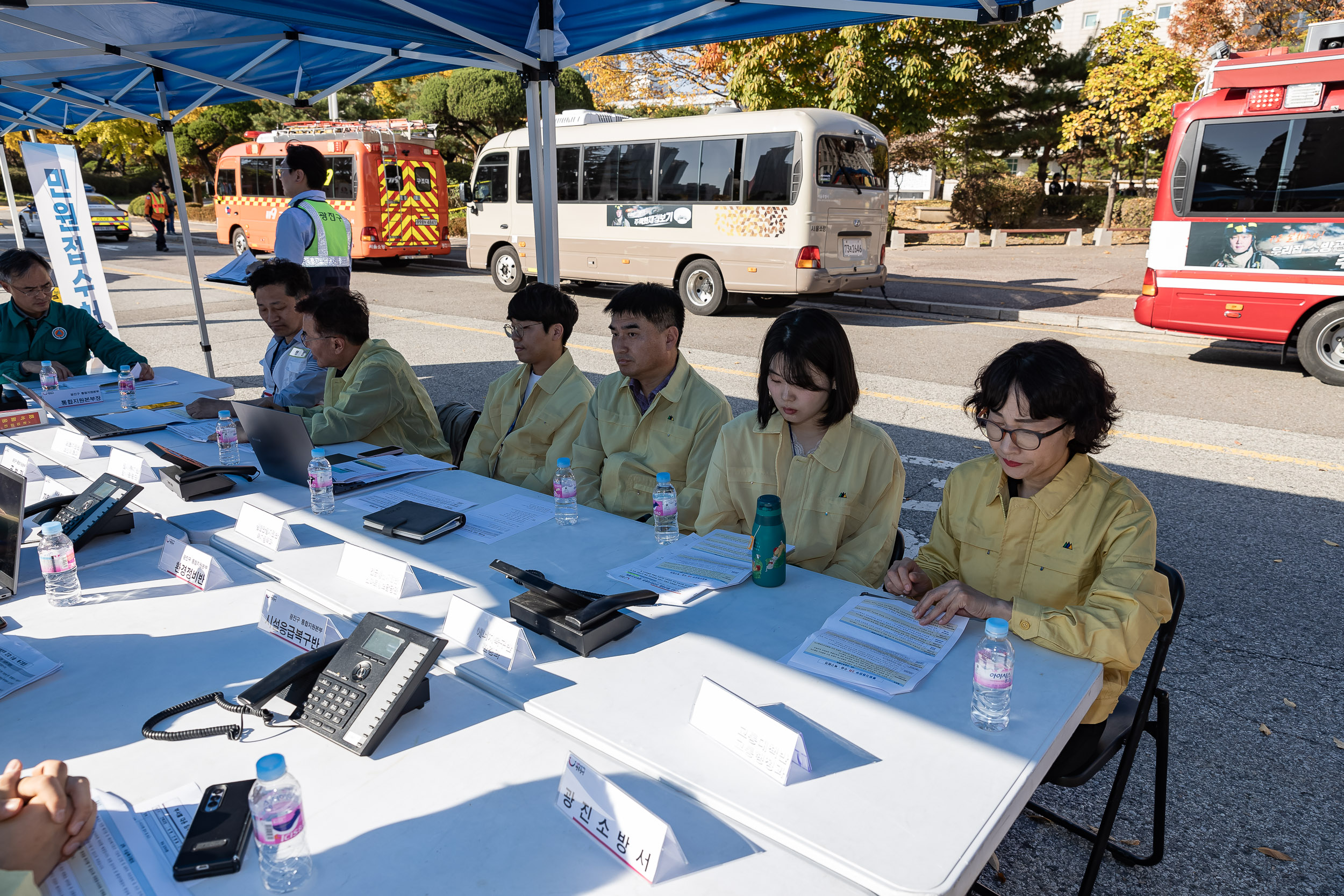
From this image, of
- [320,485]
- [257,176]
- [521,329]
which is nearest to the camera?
[320,485]

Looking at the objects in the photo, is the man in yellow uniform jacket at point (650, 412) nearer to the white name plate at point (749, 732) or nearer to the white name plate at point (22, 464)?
the white name plate at point (749, 732)

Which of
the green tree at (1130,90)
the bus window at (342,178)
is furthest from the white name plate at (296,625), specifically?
the green tree at (1130,90)

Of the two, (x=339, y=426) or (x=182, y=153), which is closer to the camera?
(x=339, y=426)

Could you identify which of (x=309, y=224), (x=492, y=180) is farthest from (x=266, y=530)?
(x=492, y=180)

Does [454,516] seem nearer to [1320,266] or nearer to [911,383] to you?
[911,383]

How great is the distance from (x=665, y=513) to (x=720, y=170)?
10.2 meters

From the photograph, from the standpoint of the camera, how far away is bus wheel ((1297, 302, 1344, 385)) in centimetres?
778

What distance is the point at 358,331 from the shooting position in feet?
13.3

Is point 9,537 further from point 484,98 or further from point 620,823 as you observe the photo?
point 484,98

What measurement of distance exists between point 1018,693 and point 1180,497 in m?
4.02

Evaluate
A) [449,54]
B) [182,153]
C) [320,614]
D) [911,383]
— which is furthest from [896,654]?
[182,153]

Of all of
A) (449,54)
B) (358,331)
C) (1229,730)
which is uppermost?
(449,54)

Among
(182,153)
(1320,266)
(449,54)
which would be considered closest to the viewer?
(449,54)

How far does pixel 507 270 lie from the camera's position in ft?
49.6
